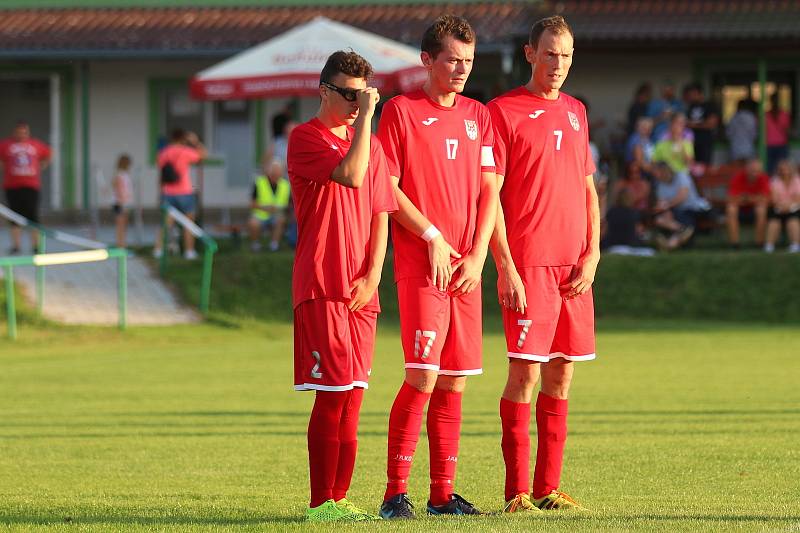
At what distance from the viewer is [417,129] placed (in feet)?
24.1

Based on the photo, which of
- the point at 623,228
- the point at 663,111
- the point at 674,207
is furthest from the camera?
the point at 663,111

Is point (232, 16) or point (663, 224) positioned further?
point (232, 16)

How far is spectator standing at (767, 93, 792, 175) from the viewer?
2812 centimetres

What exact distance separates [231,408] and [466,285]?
20.0ft

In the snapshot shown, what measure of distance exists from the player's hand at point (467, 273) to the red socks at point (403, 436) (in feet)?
1.74

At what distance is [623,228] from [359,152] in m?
17.0

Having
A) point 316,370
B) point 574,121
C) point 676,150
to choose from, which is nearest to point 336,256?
point 316,370

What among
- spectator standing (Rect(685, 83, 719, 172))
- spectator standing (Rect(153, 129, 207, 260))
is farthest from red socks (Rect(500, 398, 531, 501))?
spectator standing (Rect(685, 83, 719, 172))

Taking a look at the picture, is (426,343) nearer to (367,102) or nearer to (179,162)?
(367,102)

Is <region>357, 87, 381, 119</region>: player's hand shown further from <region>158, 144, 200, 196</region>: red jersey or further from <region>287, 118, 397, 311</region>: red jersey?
<region>158, 144, 200, 196</region>: red jersey

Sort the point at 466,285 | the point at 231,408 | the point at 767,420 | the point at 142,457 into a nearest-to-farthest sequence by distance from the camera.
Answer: the point at 466,285, the point at 142,457, the point at 767,420, the point at 231,408

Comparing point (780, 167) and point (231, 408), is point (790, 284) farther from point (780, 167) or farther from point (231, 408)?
point (231, 408)

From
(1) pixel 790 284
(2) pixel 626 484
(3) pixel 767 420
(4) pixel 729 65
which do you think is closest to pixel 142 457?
(2) pixel 626 484

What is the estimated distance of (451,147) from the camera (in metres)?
7.35
